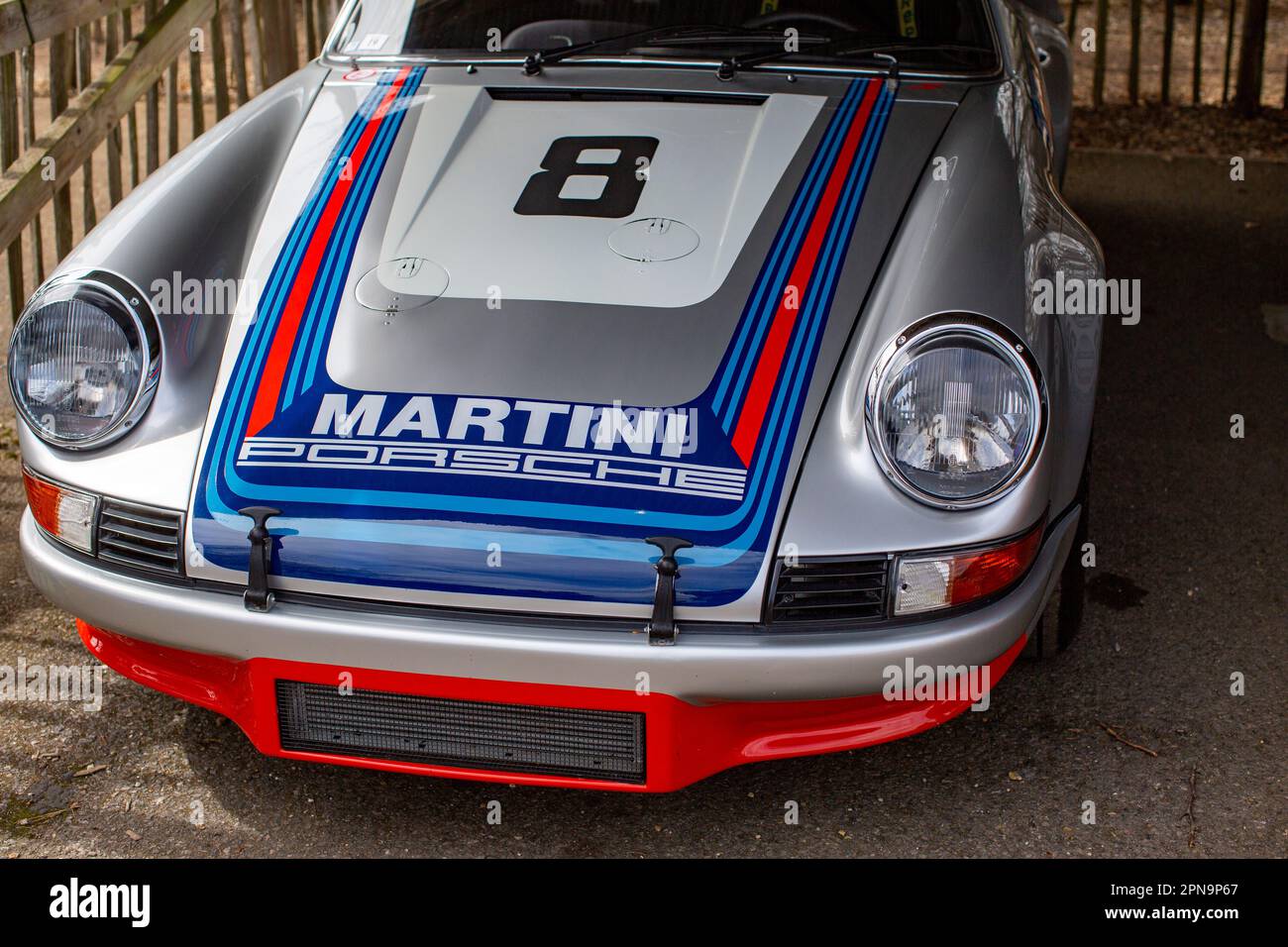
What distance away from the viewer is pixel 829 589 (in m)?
2.05

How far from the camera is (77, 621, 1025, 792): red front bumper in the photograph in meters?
2.06

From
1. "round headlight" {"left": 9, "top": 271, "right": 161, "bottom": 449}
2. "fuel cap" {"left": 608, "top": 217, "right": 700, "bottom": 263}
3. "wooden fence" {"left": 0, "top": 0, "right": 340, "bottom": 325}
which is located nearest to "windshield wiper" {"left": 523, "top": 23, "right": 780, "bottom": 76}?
"fuel cap" {"left": 608, "top": 217, "right": 700, "bottom": 263}

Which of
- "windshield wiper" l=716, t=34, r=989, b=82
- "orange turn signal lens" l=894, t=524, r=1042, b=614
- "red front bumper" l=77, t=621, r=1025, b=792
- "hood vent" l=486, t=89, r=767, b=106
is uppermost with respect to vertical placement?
"windshield wiper" l=716, t=34, r=989, b=82

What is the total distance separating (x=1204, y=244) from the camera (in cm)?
550

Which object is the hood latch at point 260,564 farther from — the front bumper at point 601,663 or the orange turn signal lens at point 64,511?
the orange turn signal lens at point 64,511

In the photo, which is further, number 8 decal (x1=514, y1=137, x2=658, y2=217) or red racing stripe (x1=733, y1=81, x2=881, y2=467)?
number 8 decal (x1=514, y1=137, x2=658, y2=217)

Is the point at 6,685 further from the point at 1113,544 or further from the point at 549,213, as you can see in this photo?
the point at 1113,544

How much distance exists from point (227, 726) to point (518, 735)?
82cm

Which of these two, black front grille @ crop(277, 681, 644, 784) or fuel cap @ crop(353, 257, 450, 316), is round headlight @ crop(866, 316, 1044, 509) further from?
fuel cap @ crop(353, 257, 450, 316)

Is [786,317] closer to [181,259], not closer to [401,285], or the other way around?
[401,285]

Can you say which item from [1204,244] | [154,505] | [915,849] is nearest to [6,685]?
[154,505]

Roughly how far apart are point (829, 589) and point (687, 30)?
1569 millimetres

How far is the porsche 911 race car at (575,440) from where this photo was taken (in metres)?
2.04

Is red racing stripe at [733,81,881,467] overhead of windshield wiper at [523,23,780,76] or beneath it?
beneath
